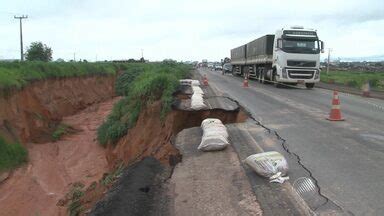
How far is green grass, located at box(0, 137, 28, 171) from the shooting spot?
18825 mm

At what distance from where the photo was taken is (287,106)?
17375 millimetres

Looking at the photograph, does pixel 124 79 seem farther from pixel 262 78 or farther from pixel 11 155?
pixel 11 155

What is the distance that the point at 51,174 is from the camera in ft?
63.3

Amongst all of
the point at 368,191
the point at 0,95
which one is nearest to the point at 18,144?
the point at 0,95

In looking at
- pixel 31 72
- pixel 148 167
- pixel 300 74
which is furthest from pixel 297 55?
pixel 148 167

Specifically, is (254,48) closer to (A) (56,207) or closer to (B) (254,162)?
(A) (56,207)

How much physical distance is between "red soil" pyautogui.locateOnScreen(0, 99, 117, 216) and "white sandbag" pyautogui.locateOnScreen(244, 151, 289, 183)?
6705mm

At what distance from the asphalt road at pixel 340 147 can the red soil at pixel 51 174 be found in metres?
6.20

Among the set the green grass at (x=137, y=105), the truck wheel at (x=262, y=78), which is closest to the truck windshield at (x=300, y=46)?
the truck wheel at (x=262, y=78)

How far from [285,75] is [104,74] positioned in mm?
24682

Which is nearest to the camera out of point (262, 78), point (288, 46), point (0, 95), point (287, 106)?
point (287, 106)

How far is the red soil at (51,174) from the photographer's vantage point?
1531cm

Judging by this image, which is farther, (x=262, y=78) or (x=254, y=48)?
(x=254, y=48)

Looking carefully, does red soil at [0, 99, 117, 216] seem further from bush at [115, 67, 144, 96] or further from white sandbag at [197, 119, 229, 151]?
bush at [115, 67, 144, 96]
